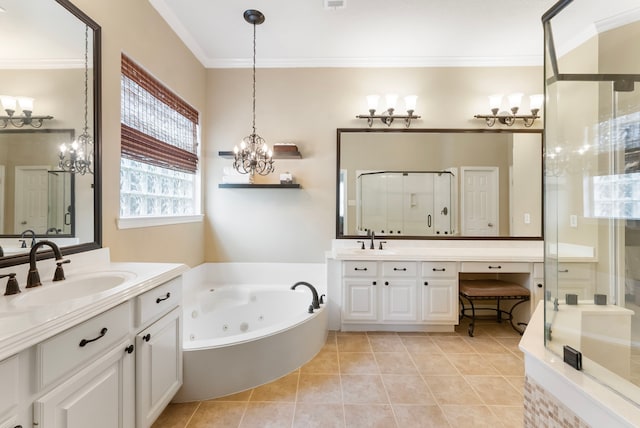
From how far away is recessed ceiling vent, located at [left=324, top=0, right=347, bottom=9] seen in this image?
2.20m

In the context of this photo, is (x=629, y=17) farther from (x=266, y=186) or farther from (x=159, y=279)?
Answer: (x=159, y=279)

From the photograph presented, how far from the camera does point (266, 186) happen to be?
9.73 ft

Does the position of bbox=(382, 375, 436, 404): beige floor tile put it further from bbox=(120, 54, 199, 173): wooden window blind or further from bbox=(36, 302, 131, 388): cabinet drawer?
bbox=(120, 54, 199, 173): wooden window blind

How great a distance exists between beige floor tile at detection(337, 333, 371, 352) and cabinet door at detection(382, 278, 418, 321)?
12.1 inches

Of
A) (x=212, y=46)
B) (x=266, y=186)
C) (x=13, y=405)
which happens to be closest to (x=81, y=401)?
(x=13, y=405)

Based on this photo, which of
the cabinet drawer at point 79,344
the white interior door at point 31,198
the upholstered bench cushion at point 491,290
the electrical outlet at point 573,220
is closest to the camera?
the cabinet drawer at point 79,344

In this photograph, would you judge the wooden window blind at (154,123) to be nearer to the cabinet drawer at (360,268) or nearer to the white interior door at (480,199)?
the cabinet drawer at (360,268)

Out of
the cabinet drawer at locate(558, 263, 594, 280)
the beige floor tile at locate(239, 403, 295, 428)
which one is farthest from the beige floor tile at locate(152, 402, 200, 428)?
the cabinet drawer at locate(558, 263, 594, 280)

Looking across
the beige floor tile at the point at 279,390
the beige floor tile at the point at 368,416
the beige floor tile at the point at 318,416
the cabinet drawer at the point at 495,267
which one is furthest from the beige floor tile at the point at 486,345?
the beige floor tile at the point at 279,390

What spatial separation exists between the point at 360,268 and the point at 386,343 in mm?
727

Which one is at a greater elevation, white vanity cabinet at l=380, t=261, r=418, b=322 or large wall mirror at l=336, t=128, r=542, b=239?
large wall mirror at l=336, t=128, r=542, b=239

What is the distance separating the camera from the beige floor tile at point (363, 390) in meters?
1.79

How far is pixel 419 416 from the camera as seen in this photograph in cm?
166

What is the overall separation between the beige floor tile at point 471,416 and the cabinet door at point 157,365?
1668 millimetres
